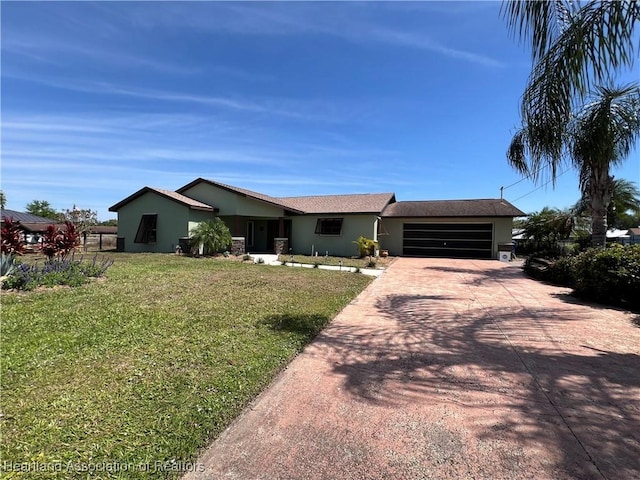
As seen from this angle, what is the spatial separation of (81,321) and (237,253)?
1324 centimetres

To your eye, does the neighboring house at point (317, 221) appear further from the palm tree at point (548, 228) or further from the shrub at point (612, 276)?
the shrub at point (612, 276)

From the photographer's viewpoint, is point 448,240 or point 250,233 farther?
point 250,233

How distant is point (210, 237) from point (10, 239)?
8.87 m

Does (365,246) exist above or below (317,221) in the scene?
below

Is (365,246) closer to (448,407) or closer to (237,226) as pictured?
(237,226)

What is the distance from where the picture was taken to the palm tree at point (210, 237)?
1723cm

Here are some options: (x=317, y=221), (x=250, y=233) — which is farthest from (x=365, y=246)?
(x=250, y=233)

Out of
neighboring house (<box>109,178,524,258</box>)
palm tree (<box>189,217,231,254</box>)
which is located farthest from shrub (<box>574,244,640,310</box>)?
palm tree (<box>189,217,231,254</box>)

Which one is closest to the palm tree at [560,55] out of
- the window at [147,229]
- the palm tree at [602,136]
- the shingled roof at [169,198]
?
the palm tree at [602,136]

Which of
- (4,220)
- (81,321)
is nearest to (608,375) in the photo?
(81,321)

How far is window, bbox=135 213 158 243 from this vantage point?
19891 mm

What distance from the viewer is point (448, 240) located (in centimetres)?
2294

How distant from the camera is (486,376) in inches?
159

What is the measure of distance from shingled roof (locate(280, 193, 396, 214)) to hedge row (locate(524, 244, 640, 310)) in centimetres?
1233
